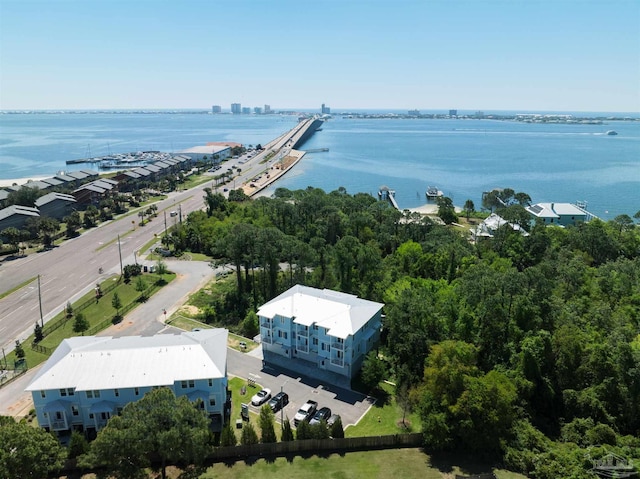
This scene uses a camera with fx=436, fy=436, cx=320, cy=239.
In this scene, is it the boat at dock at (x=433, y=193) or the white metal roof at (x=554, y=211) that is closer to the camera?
the white metal roof at (x=554, y=211)

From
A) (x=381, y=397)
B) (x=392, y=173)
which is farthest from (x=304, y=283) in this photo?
(x=392, y=173)

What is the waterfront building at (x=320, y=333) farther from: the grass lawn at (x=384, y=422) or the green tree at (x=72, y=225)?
the green tree at (x=72, y=225)

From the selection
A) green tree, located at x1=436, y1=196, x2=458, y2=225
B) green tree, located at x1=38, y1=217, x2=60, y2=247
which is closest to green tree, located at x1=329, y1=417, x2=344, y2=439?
green tree, located at x1=38, y1=217, x2=60, y2=247

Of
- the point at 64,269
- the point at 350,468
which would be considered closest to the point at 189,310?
the point at 64,269

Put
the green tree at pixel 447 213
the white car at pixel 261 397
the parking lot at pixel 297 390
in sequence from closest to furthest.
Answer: the parking lot at pixel 297 390
the white car at pixel 261 397
the green tree at pixel 447 213

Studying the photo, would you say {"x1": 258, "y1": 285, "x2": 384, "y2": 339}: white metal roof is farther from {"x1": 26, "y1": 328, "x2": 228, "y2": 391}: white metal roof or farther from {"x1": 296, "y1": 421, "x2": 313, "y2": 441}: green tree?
{"x1": 296, "y1": 421, "x2": 313, "y2": 441}: green tree

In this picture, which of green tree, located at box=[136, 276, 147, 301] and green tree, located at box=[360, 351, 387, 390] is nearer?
green tree, located at box=[360, 351, 387, 390]

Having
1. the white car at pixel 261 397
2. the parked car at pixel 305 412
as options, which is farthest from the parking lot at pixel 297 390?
the parked car at pixel 305 412
